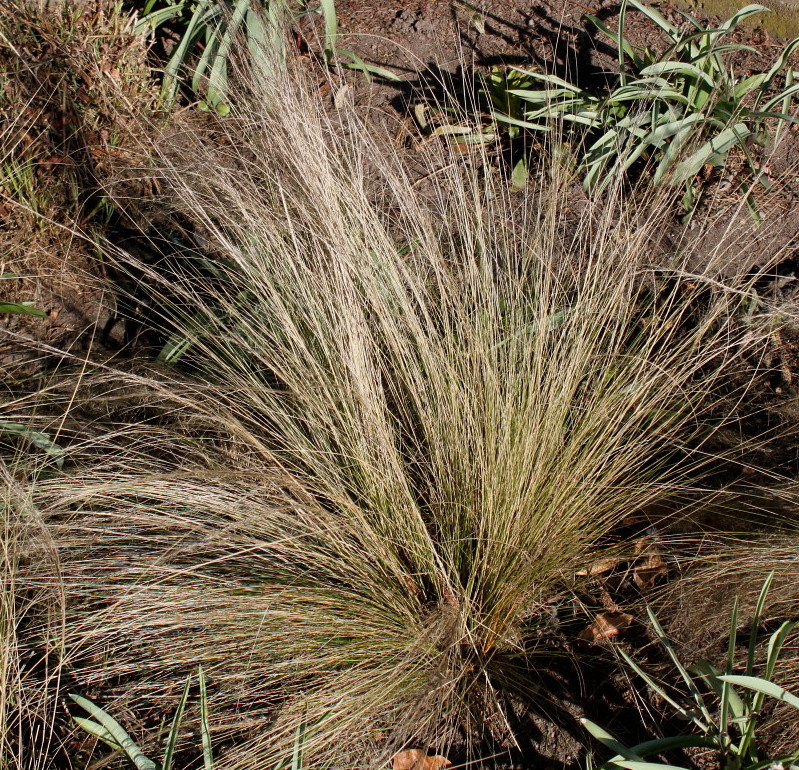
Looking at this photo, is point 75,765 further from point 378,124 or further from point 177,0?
point 177,0

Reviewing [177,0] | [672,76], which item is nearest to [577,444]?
[672,76]

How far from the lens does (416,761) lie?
5.30ft

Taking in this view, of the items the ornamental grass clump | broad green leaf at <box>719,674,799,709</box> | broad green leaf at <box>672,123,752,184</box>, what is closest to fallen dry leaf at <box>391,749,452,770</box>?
the ornamental grass clump

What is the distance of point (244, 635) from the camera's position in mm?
1567

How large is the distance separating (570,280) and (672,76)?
1.09 metres

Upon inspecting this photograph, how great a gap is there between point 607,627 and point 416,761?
0.58 metres

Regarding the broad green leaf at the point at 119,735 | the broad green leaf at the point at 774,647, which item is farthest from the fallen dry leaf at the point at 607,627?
the broad green leaf at the point at 119,735

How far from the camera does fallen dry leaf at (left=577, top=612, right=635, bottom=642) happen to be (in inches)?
69.2

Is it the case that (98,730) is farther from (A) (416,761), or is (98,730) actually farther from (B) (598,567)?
(B) (598,567)

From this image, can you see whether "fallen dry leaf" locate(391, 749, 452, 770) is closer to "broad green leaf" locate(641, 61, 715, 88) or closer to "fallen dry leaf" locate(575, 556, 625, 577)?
"fallen dry leaf" locate(575, 556, 625, 577)

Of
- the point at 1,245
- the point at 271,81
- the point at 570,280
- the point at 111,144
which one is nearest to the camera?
the point at 271,81

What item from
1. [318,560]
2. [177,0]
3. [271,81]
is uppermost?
[177,0]

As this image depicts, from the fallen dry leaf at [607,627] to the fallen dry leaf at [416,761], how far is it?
45cm

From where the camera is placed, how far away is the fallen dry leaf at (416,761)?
1.61m
